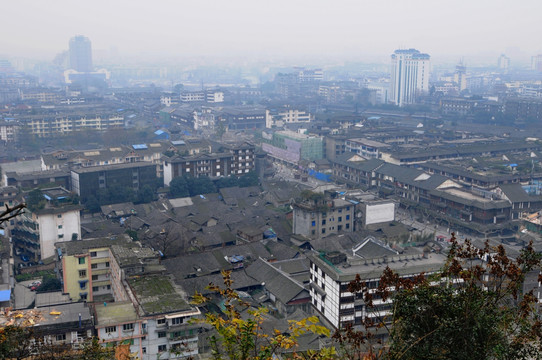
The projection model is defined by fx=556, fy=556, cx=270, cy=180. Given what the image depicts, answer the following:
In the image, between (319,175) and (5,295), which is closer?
(5,295)

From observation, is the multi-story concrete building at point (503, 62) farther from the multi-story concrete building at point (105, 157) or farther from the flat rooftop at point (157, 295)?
the flat rooftop at point (157, 295)

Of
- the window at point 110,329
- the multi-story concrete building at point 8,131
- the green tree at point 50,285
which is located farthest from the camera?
the multi-story concrete building at point 8,131

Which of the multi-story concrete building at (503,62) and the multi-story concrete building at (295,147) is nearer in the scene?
the multi-story concrete building at (295,147)

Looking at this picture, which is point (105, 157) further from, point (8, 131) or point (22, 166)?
point (8, 131)

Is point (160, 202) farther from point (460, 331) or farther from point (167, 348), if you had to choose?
point (460, 331)

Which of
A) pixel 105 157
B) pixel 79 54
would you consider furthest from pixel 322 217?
pixel 79 54

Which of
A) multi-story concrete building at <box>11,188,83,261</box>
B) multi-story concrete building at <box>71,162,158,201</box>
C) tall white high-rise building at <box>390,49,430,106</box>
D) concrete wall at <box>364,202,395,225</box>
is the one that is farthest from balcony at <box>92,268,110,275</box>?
tall white high-rise building at <box>390,49,430,106</box>

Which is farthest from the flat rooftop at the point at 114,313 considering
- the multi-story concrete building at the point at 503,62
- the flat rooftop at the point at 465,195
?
the multi-story concrete building at the point at 503,62
